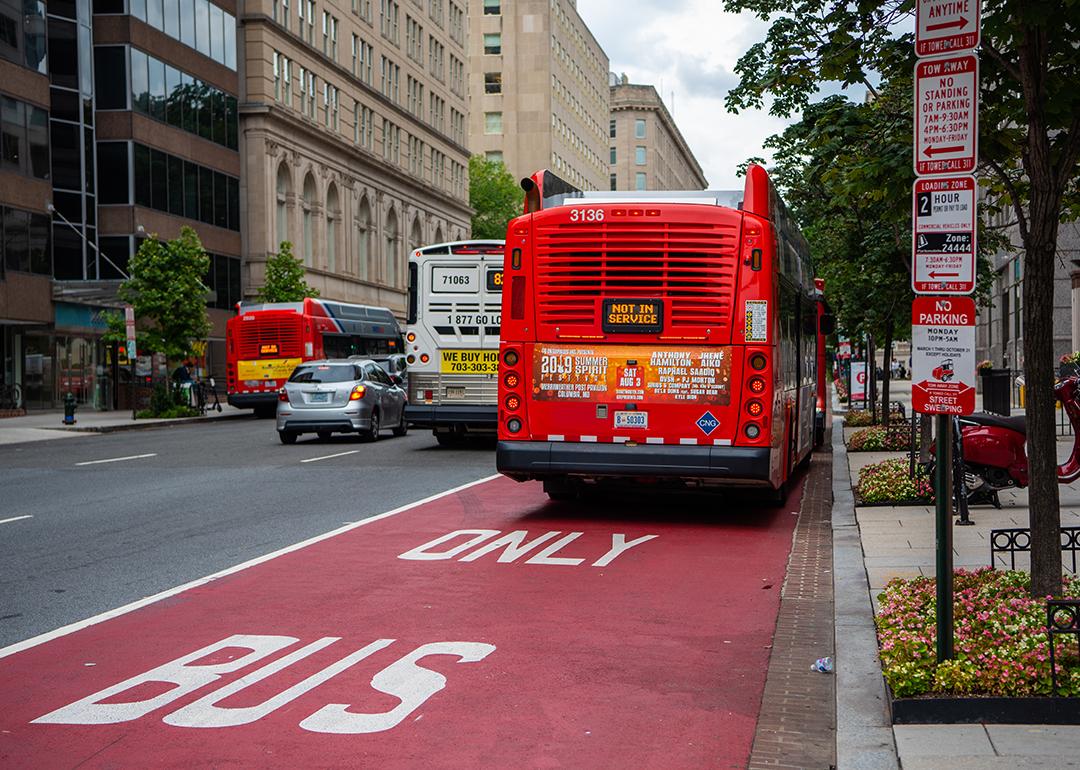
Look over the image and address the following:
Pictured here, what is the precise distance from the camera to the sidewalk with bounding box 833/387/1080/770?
4.98 metres

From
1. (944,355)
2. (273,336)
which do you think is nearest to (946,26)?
(944,355)

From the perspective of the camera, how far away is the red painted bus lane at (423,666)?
5.46 meters

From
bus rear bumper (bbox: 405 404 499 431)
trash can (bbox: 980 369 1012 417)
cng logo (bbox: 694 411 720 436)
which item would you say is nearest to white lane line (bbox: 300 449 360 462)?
bus rear bumper (bbox: 405 404 499 431)

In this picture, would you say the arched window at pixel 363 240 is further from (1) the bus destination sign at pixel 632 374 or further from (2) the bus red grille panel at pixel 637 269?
(1) the bus destination sign at pixel 632 374

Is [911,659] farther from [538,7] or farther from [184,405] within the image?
[538,7]

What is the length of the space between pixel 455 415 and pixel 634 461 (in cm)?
1023

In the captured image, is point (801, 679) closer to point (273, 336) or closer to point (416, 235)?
point (273, 336)

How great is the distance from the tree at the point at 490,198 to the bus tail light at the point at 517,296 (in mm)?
89422

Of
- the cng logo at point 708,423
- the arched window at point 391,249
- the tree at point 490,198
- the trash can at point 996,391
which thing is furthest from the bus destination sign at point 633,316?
the tree at point 490,198

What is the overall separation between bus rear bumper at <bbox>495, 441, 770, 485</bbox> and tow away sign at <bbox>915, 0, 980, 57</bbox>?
21.1ft

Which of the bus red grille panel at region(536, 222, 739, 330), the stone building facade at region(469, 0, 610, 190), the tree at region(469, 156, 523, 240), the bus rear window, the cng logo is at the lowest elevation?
the cng logo

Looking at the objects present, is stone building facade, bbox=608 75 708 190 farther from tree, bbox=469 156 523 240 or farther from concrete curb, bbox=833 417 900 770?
concrete curb, bbox=833 417 900 770

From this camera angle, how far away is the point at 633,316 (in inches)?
487

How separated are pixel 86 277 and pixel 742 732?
1872 inches
